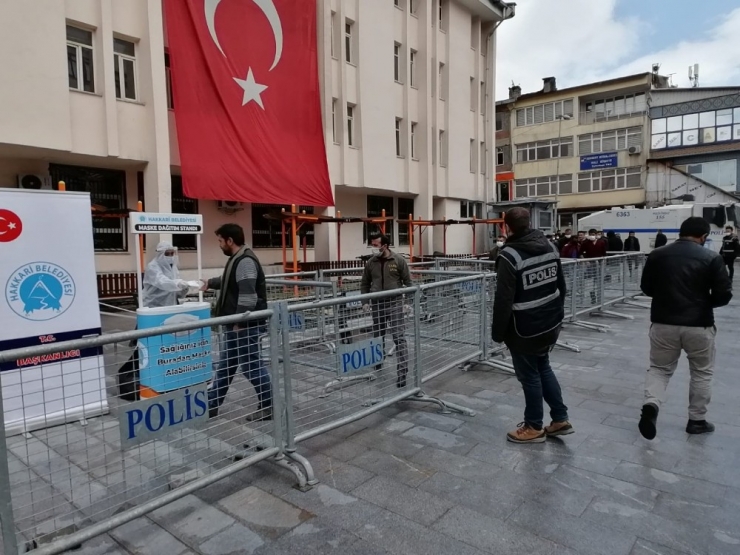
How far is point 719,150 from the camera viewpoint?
104ft

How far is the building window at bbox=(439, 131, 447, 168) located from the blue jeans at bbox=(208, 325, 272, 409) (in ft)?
67.0

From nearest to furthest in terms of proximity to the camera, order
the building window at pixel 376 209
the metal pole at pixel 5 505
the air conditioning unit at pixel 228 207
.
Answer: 1. the metal pole at pixel 5 505
2. the air conditioning unit at pixel 228 207
3. the building window at pixel 376 209

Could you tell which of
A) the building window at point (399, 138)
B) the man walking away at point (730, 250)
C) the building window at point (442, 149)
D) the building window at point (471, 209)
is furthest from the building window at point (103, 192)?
the man walking away at point (730, 250)

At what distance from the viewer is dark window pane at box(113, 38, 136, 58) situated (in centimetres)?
1266

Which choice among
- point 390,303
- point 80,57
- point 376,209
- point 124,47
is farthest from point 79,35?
point 376,209

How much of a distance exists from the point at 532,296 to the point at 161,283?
173 inches

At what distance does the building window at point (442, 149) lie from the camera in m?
22.8

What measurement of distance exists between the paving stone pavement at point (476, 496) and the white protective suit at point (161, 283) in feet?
9.90

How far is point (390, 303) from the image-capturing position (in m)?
4.66

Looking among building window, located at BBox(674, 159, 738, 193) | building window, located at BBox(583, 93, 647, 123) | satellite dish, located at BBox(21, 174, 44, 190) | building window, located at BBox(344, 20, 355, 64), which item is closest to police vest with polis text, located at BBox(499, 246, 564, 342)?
satellite dish, located at BBox(21, 174, 44, 190)

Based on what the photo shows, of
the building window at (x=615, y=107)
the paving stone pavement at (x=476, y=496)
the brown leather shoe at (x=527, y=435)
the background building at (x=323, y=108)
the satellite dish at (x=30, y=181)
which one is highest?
the building window at (x=615, y=107)

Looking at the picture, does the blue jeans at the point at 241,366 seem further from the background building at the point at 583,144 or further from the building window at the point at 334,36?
the background building at the point at 583,144

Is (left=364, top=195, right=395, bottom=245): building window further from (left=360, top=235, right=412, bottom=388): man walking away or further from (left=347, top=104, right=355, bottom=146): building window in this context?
(left=360, top=235, right=412, bottom=388): man walking away

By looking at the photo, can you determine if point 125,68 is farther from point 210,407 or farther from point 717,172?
point 717,172
